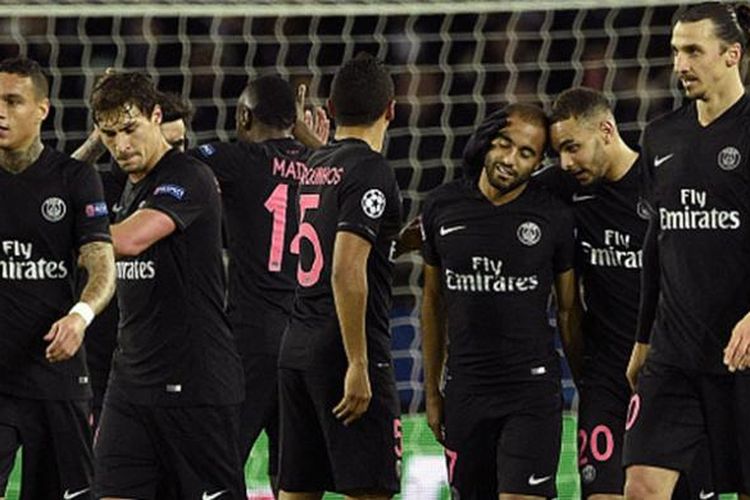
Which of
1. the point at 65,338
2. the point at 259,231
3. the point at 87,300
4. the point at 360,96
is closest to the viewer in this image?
the point at 65,338

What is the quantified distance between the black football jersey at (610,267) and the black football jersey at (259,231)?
122cm

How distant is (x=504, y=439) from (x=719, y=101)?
1.59 m

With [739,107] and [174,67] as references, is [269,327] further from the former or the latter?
[174,67]

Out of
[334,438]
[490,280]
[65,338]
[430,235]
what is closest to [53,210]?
[65,338]

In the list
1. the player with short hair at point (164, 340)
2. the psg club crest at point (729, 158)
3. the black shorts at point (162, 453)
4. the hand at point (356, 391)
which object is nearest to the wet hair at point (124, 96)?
the player with short hair at point (164, 340)

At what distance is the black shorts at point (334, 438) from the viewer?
7727mm

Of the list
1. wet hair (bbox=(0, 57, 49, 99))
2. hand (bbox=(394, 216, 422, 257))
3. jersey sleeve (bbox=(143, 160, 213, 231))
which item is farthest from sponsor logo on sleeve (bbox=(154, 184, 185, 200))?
hand (bbox=(394, 216, 422, 257))

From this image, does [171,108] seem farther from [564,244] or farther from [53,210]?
[564,244]

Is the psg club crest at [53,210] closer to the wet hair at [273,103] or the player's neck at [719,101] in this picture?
the wet hair at [273,103]

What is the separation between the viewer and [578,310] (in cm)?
808

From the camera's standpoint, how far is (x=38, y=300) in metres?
7.44

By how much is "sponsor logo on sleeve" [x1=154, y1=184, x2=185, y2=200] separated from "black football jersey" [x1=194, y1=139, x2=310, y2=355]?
1.26 metres

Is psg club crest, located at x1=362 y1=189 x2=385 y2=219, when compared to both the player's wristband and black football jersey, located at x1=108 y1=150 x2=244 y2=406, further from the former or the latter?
the player's wristband

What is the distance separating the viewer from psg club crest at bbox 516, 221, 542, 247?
795 cm
